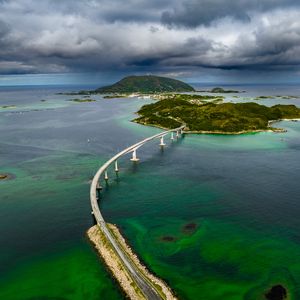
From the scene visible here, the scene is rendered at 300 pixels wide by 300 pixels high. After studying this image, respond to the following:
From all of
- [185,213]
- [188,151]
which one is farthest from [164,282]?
[188,151]

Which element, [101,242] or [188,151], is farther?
[188,151]

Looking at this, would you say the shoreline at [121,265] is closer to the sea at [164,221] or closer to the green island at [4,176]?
the sea at [164,221]

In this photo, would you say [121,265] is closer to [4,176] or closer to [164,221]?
[164,221]

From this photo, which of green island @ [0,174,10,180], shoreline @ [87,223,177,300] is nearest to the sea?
shoreline @ [87,223,177,300]

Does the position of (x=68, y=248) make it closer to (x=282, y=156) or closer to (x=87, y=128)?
(x=282, y=156)

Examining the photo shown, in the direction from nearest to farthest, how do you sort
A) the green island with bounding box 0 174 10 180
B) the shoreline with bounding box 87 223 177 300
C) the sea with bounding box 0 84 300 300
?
the shoreline with bounding box 87 223 177 300 < the sea with bounding box 0 84 300 300 < the green island with bounding box 0 174 10 180

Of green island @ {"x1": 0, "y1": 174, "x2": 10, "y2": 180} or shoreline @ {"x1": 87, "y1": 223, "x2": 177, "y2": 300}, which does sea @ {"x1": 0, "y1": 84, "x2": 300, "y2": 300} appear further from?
green island @ {"x1": 0, "y1": 174, "x2": 10, "y2": 180}
